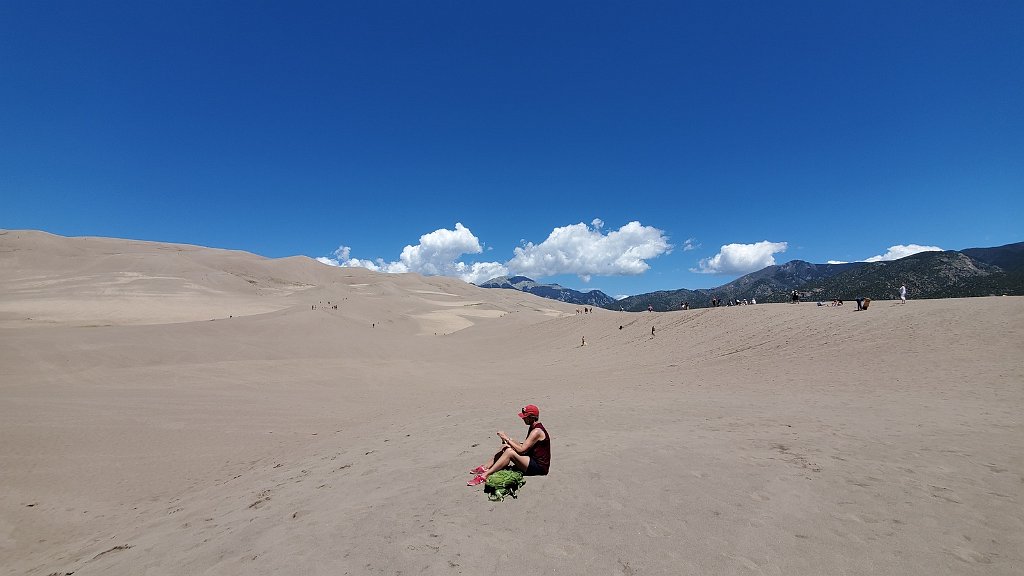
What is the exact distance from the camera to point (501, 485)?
566 cm

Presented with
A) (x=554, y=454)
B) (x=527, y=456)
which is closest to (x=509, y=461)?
(x=527, y=456)

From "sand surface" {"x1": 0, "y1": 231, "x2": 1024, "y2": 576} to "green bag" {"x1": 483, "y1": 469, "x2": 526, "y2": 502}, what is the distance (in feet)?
0.53

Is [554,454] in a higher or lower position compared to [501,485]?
lower

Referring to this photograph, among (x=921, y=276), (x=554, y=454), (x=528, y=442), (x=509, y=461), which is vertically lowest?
(x=554, y=454)

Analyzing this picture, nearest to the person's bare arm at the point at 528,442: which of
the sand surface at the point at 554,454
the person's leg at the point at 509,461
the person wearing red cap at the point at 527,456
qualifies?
the person wearing red cap at the point at 527,456

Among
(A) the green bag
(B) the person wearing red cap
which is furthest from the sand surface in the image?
(B) the person wearing red cap

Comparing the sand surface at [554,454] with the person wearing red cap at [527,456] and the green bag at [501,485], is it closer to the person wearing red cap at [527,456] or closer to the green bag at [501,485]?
the green bag at [501,485]

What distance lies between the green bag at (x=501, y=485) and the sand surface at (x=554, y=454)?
0.53ft

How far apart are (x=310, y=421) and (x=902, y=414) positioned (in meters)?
15.5

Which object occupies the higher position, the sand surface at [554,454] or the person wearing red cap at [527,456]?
the person wearing red cap at [527,456]

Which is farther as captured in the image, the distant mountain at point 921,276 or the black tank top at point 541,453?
the distant mountain at point 921,276

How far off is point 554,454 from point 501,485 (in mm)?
2263

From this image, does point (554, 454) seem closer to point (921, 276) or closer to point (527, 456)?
point (527, 456)

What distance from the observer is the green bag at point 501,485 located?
5.57 metres
